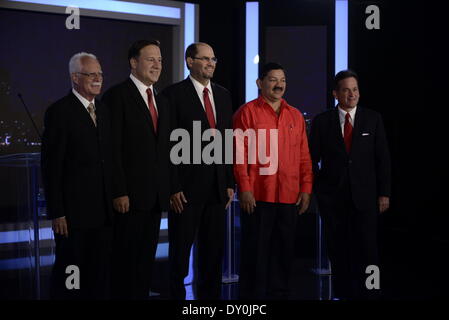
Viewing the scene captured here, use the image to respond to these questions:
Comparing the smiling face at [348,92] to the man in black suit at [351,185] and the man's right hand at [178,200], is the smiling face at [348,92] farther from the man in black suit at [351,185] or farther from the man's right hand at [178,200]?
the man's right hand at [178,200]

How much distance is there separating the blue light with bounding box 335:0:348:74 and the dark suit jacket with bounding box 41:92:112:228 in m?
2.58

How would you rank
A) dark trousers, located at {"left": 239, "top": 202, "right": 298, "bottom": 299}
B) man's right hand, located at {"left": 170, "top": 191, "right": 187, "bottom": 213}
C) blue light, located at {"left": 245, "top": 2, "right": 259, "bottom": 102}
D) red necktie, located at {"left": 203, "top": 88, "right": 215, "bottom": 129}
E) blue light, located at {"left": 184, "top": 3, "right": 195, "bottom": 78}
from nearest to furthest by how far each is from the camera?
man's right hand, located at {"left": 170, "top": 191, "right": 187, "bottom": 213} < red necktie, located at {"left": 203, "top": 88, "right": 215, "bottom": 129} < dark trousers, located at {"left": 239, "top": 202, "right": 298, "bottom": 299} < blue light, located at {"left": 245, "top": 2, "right": 259, "bottom": 102} < blue light, located at {"left": 184, "top": 3, "right": 195, "bottom": 78}

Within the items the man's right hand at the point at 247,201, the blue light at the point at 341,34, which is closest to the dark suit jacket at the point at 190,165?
the man's right hand at the point at 247,201

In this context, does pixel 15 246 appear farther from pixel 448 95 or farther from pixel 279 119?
pixel 448 95

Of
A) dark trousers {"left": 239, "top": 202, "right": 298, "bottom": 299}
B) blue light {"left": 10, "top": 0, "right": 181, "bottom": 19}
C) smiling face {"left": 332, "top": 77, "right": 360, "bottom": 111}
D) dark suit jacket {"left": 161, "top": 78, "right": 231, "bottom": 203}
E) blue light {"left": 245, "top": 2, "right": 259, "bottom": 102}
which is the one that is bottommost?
dark trousers {"left": 239, "top": 202, "right": 298, "bottom": 299}

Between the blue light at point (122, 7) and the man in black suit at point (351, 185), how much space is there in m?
2.10

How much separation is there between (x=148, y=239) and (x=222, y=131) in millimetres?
746

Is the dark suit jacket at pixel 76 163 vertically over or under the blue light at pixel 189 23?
under

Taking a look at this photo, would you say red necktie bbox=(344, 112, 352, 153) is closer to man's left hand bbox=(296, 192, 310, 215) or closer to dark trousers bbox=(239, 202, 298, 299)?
man's left hand bbox=(296, 192, 310, 215)

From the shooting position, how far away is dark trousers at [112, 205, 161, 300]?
3.38m

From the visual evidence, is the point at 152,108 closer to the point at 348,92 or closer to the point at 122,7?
the point at 348,92

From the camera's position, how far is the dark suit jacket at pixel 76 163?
3.13 m

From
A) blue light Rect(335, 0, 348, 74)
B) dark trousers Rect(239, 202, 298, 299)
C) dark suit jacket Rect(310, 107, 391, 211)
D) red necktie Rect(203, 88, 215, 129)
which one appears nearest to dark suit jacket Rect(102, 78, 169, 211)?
red necktie Rect(203, 88, 215, 129)

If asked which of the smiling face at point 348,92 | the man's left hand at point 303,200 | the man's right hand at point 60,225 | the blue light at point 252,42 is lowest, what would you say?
the man's right hand at point 60,225
